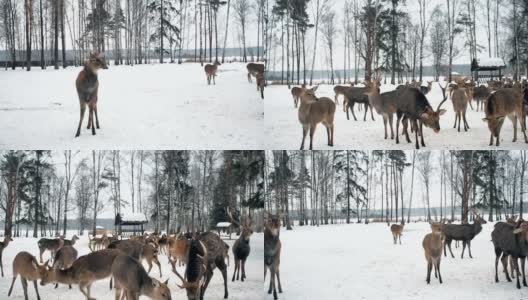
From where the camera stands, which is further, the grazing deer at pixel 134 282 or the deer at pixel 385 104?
the deer at pixel 385 104

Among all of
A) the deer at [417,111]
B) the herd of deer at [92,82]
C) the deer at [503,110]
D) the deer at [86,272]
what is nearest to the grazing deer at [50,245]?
the deer at [86,272]

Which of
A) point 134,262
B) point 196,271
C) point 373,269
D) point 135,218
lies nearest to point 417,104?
point 373,269

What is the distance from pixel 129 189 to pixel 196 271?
0.90 metres

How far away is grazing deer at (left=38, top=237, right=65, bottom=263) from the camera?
4.18 meters

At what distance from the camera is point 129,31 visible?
167 inches

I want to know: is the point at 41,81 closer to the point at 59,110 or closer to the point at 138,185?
the point at 59,110

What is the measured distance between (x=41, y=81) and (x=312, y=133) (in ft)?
7.31

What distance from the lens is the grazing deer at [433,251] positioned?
15.2ft

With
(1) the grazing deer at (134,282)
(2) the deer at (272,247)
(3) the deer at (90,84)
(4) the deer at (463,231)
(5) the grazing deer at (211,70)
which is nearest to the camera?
(1) the grazing deer at (134,282)

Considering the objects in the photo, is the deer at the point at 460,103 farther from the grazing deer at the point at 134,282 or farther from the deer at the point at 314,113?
the grazing deer at the point at 134,282

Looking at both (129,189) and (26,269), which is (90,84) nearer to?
(129,189)

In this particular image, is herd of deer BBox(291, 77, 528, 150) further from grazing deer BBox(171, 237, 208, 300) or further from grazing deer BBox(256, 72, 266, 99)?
grazing deer BBox(171, 237, 208, 300)

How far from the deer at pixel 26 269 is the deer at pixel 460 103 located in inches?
145

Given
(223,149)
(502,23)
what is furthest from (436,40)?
(223,149)
